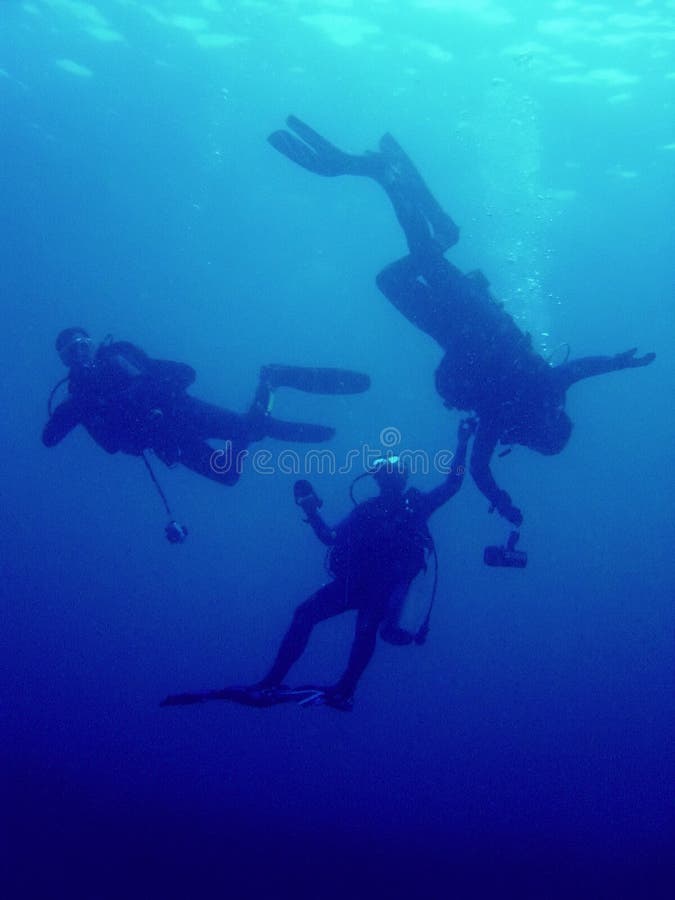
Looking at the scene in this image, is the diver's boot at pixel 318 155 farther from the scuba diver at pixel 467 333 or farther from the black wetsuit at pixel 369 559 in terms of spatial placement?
the black wetsuit at pixel 369 559

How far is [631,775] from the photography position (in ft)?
76.9

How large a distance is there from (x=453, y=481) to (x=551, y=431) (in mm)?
1259

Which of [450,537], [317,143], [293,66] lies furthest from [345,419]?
[317,143]

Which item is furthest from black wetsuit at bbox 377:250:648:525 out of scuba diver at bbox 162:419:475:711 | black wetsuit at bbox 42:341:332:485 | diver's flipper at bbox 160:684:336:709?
diver's flipper at bbox 160:684:336:709

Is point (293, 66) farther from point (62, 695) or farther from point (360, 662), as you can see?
point (62, 695)

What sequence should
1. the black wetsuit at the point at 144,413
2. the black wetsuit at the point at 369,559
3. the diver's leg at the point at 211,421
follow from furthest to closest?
1. the diver's leg at the point at 211,421
2. the black wetsuit at the point at 144,413
3. the black wetsuit at the point at 369,559

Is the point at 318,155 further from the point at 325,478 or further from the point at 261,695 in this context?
the point at 325,478

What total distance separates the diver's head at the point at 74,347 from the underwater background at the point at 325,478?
430cm

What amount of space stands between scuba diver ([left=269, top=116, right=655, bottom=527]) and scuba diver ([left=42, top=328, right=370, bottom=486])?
1565 millimetres

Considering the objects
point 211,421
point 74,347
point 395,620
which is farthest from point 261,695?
point 74,347

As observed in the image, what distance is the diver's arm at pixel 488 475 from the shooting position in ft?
22.5

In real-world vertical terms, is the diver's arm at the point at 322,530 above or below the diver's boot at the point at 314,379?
below

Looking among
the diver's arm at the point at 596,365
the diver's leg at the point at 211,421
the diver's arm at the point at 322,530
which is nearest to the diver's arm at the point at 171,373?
the diver's leg at the point at 211,421

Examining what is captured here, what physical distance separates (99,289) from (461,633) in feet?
86.2
